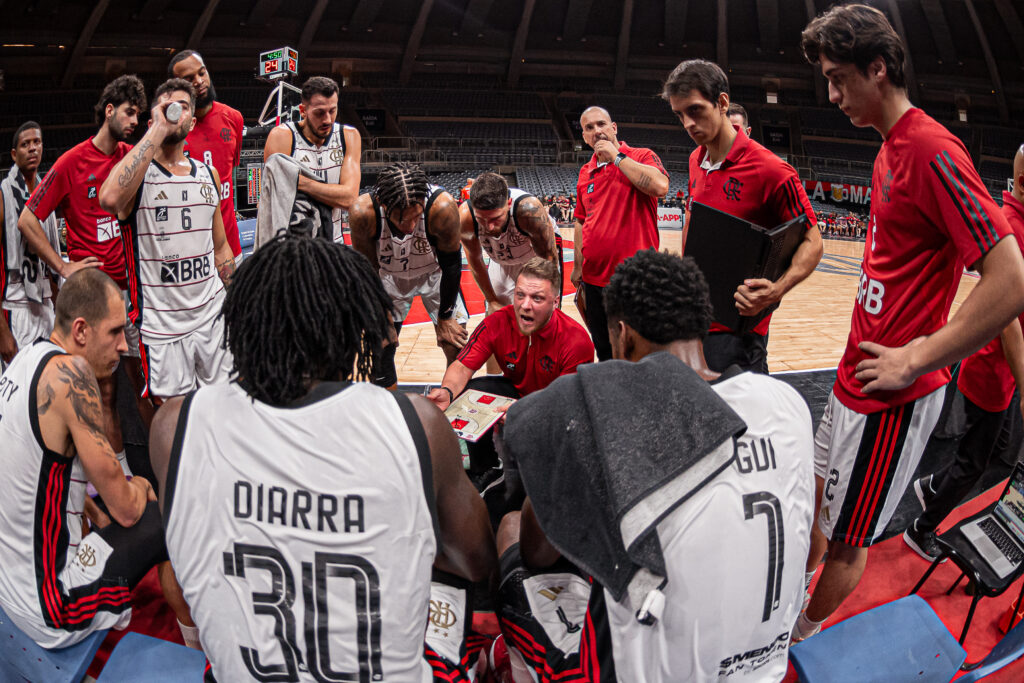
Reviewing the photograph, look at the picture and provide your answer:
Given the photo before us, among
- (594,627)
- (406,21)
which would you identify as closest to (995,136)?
(406,21)

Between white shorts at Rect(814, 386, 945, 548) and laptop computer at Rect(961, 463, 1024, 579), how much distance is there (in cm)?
61

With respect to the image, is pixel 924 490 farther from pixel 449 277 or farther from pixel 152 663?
pixel 152 663

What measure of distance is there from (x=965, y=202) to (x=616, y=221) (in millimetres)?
2242

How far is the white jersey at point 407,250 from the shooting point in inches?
158

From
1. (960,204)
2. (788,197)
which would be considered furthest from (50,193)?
(960,204)

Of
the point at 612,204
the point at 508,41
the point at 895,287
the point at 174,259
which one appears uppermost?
the point at 508,41

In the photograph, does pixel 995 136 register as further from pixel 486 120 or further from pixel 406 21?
pixel 406 21

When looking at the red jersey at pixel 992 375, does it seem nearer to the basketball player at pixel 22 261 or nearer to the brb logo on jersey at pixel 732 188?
the brb logo on jersey at pixel 732 188

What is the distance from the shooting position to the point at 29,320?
496cm

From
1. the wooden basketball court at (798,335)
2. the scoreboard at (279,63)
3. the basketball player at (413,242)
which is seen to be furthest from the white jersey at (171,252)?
the scoreboard at (279,63)

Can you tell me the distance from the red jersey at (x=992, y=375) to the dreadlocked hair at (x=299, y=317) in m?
2.90

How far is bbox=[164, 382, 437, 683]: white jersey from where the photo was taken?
1416 millimetres

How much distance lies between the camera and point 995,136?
87.8ft

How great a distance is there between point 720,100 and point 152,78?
28.4 m
